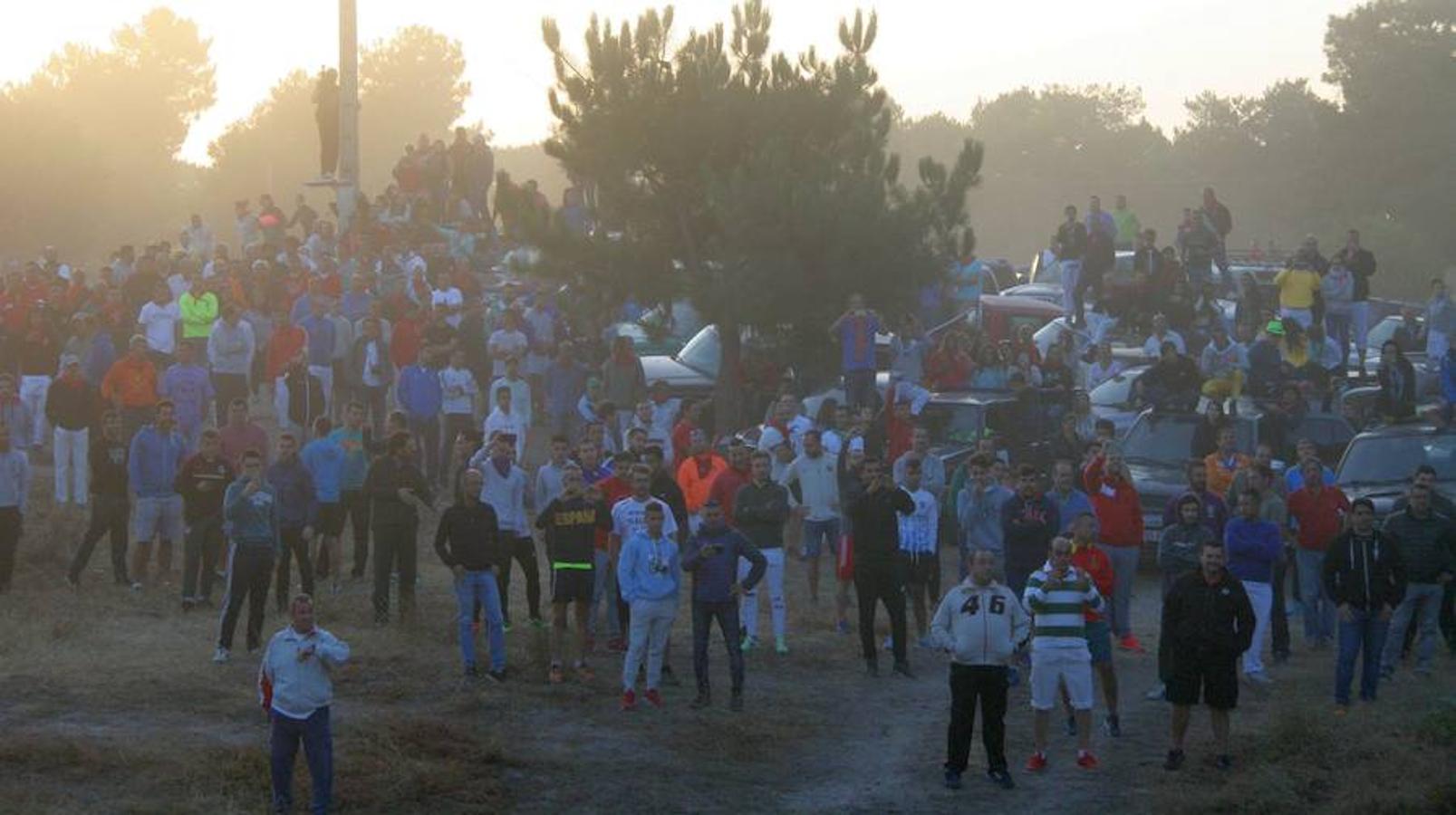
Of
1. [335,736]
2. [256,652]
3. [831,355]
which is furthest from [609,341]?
[335,736]

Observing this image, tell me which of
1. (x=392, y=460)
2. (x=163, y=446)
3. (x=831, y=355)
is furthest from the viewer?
(x=831, y=355)

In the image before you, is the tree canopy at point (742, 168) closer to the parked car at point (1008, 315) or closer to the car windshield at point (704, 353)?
the car windshield at point (704, 353)

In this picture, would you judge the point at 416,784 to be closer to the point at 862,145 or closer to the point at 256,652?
the point at 256,652

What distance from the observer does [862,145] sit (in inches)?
1199

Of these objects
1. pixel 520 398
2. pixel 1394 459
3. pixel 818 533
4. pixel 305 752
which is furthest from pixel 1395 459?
pixel 305 752

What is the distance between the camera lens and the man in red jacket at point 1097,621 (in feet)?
57.5

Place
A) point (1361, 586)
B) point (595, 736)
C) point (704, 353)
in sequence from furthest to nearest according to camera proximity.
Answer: point (704, 353), point (1361, 586), point (595, 736)

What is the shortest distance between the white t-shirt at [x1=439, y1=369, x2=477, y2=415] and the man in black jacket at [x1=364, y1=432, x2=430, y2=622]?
657cm

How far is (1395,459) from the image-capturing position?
2459cm

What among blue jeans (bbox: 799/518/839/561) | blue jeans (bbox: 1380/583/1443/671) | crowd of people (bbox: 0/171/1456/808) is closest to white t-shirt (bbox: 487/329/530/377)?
crowd of people (bbox: 0/171/1456/808)

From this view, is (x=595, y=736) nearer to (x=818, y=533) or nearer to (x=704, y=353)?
(x=818, y=533)

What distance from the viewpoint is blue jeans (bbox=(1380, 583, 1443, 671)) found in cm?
1970

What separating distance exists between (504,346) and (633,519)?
10702mm

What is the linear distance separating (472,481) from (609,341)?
12.0m
